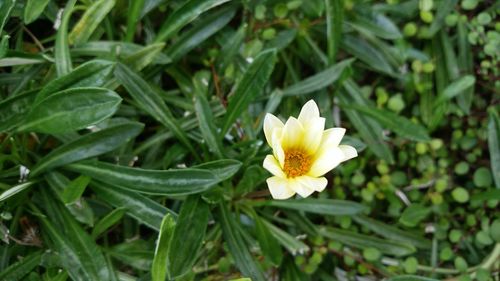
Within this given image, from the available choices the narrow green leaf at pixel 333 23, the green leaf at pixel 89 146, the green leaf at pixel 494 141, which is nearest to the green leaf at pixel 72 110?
the green leaf at pixel 89 146

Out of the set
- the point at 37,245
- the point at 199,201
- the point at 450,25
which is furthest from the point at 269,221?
the point at 450,25

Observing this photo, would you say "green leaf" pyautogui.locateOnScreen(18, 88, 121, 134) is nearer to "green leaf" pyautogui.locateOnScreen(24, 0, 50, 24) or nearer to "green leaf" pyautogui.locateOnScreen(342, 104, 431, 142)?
"green leaf" pyautogui.locateOnScreen(24, 0, 50, 24)

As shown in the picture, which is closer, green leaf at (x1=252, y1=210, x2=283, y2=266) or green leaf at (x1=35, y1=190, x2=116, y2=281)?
green leaf at (x1=35, y1=190, x2=116, y2=281)

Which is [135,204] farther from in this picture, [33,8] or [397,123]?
[397,123]

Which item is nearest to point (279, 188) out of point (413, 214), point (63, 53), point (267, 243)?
point (267, 243)

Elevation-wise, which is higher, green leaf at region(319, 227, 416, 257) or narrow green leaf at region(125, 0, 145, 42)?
narrow green leaf at region(125, 0, 145, 42)

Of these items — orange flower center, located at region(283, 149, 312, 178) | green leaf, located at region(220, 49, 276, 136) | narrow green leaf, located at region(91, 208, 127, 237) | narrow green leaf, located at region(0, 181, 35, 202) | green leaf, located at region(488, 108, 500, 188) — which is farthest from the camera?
green leaf, located at region(488, 108, 500, 188)

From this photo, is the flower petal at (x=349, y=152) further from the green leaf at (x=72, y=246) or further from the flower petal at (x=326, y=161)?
the green leaf at (x=72, y=246)

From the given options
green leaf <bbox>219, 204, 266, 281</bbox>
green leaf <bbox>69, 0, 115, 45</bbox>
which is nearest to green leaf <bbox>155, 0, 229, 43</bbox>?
green leaf <bbox>69, 0, 115, 45</bbox>
